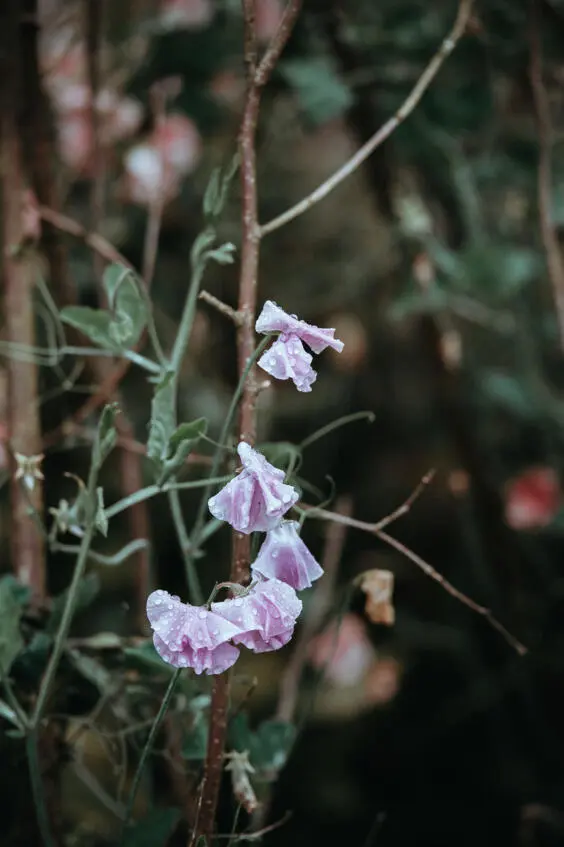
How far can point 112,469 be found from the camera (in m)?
1.15

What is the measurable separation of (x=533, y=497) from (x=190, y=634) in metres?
0.86

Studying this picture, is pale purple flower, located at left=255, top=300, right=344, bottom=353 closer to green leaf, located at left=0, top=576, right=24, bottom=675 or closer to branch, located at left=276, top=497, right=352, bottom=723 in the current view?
green leaf, located at left=0, top=576, right=24, bottom=675

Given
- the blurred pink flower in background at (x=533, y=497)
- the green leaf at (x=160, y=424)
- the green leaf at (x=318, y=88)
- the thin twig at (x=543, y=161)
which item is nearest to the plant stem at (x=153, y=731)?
the green leaf at (x=160, y=424)

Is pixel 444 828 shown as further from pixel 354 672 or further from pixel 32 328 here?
pixel 32 328

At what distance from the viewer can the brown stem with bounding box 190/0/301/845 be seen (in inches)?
17.9

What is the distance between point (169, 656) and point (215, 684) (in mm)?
89

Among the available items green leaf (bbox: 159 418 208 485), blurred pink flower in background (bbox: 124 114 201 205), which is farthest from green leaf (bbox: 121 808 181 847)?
blurred pink flower in background (bbox: 124 114 201 205)

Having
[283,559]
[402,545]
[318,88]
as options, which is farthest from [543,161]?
[283,559]

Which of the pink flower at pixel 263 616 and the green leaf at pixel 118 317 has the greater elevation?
the green leaf at pixel 118 317

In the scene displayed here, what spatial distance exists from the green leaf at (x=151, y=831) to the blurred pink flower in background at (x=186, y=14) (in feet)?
2.56

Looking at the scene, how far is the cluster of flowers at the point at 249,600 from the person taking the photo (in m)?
0.37

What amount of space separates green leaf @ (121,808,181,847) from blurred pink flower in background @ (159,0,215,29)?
30.7 inches

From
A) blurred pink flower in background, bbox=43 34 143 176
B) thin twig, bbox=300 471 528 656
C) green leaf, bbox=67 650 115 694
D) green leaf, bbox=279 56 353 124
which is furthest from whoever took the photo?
blurred pink flower in background, bbox=43 34 143 176

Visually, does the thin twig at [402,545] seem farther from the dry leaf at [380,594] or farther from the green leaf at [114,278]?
the green leaf at [114,278]
